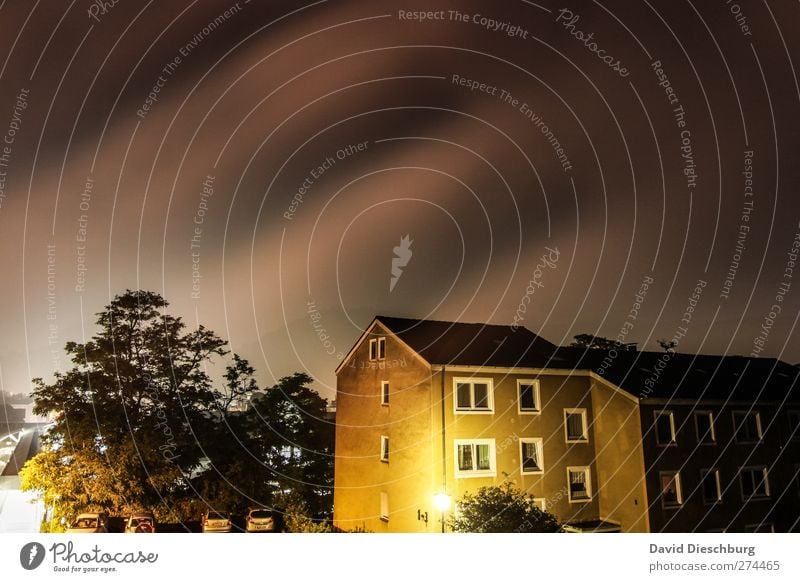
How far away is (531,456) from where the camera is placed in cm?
1088

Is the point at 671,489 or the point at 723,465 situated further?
the point at 723,465

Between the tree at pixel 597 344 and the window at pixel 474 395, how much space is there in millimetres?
5238

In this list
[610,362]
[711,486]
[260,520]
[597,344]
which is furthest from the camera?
[597,344]

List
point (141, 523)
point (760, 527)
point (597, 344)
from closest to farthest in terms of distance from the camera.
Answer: point (141, 523), point (760, 527), point (597, 344)

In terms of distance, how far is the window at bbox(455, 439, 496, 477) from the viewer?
399 inches

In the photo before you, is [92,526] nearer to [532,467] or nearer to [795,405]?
[532,467]

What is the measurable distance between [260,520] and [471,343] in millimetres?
5259

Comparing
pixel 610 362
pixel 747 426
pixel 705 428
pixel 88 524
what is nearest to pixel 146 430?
pixel 88 524

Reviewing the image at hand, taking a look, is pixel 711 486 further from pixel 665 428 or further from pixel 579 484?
pixel 579 484

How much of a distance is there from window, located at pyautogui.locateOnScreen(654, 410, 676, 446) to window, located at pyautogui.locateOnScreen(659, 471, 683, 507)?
0.66m

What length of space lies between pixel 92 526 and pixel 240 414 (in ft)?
11.4

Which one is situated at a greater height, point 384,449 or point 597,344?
point 597,344

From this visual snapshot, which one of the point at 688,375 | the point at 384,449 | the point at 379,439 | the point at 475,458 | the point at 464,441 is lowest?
the point at 475,458
